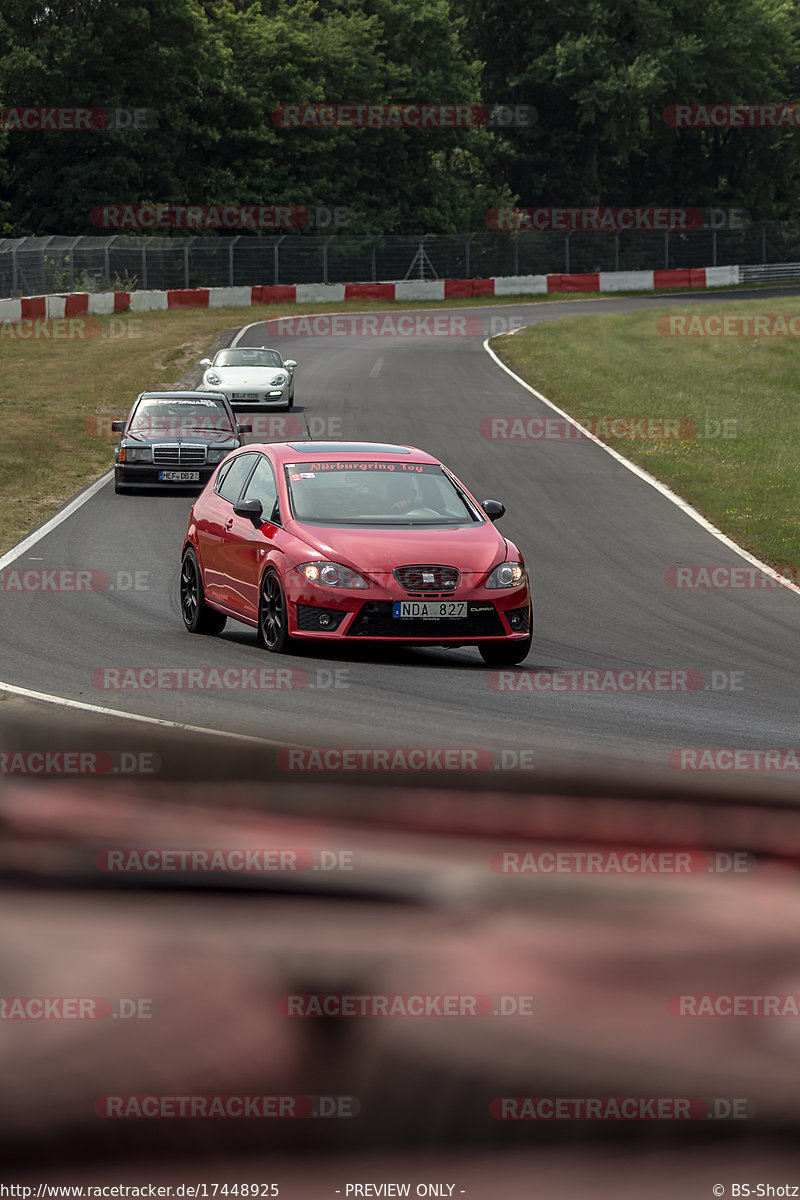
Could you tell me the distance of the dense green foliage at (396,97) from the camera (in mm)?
65625

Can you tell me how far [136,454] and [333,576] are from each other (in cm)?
1228

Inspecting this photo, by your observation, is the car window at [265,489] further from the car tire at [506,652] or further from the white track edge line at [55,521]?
the white track edge line at [55,521]

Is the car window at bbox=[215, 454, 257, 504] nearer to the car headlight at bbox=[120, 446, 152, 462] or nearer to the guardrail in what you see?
the car headlight at bbox=[120, 446, 152, 462]

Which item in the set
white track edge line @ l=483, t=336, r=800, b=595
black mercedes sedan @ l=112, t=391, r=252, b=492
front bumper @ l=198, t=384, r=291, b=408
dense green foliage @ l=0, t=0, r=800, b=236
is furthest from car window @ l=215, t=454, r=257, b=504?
dense green foliage @ l=0, t=0, r=800, b=236

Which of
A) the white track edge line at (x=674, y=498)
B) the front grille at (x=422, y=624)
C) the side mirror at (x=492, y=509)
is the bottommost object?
the white track edge line at (x=674, y=498)

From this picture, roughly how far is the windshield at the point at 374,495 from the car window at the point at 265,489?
0.16 metres

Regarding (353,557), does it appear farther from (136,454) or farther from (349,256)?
(349,256)

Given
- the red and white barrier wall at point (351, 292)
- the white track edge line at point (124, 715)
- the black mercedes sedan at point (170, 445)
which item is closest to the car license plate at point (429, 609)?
the white track edge line at point (124, 715)

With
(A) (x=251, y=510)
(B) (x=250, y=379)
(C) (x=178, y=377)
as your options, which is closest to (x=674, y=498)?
(A) (x=251, y=510)

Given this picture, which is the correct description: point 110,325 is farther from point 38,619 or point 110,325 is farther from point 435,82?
point 38,619

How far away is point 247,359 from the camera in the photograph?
3172 cm

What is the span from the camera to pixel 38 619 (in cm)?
1247

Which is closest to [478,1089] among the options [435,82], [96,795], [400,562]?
[96,795]

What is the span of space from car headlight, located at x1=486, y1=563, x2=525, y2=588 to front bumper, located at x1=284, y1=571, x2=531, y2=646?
0.06m
